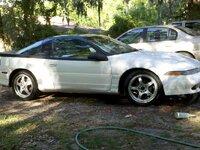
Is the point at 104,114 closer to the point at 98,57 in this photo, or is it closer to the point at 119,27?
the point at 98,57

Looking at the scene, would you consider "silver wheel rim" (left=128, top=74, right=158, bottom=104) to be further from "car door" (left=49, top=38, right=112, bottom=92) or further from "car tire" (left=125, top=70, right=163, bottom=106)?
"car door" (left=49, top=38, right=112, bottom=92)

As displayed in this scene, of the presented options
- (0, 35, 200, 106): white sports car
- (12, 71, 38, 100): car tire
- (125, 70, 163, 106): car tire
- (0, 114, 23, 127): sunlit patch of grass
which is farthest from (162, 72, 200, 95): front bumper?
(12, 71, 38, 100): car tire

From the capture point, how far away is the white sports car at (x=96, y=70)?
7.55 metres

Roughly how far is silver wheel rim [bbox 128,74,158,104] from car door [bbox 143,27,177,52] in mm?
4848

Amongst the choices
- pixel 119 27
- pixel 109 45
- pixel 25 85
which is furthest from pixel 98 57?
pixel 119 27

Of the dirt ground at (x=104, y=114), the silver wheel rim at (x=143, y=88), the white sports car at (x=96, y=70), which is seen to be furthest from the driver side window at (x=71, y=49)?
the silver wheel rim at (x=143, y=88)

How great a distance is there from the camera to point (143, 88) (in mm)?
7785

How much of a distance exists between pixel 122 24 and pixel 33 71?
15881 millimetres

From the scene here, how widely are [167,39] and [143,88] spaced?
17.0ft

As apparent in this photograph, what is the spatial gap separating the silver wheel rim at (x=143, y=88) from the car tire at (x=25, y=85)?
217 cm

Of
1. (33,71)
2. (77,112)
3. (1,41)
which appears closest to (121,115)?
(77,112)

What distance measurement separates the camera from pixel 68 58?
27.6 feet

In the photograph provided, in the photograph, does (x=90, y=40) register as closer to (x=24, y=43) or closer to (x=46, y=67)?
(x=46, y=67)

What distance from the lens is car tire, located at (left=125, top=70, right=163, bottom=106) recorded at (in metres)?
7.63
